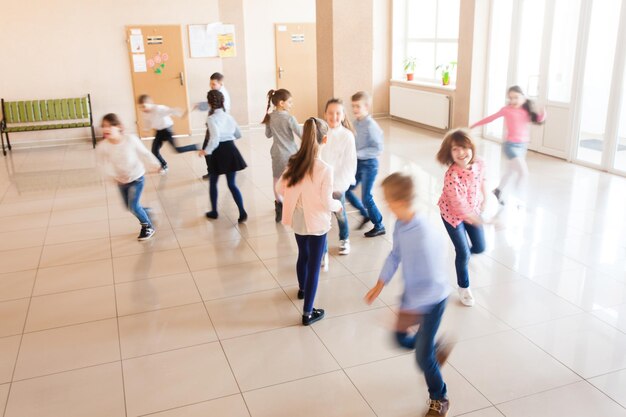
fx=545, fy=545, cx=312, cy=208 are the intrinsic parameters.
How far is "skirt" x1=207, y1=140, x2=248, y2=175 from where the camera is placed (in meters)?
5.78

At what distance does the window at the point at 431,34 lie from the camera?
37.2ft

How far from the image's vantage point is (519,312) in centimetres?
393

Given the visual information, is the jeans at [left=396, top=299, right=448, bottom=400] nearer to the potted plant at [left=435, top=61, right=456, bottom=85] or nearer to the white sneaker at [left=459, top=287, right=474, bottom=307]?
the white sneaker at [left=459, top=287, right=474, bottom=307]

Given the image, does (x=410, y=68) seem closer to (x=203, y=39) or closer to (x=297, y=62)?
(x=297, y=62)

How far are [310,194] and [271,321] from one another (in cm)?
100

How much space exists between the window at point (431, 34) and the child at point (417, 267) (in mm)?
9203

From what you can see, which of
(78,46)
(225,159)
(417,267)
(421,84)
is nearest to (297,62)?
(421,84)

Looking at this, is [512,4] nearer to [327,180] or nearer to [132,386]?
[327,180]

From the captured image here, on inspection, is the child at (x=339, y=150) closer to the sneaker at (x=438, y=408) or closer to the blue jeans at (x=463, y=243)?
the blue jeans at (x=463, y=243)

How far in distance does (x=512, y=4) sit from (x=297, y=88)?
16.2 feet

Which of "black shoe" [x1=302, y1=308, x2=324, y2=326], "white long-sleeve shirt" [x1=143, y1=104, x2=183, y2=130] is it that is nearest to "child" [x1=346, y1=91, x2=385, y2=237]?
"black shoe" [x1=302, y1=308, x2=324, y2=326]

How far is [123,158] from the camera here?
17.1ft

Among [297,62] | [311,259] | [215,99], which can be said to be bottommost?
[311,259]

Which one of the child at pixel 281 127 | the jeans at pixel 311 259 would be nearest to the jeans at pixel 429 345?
the jeans at pixel 311 259
